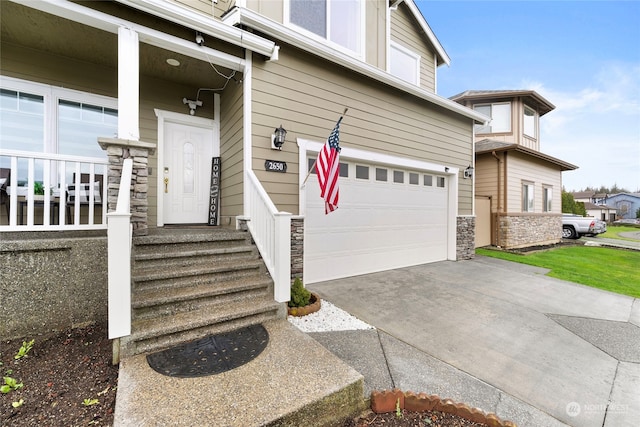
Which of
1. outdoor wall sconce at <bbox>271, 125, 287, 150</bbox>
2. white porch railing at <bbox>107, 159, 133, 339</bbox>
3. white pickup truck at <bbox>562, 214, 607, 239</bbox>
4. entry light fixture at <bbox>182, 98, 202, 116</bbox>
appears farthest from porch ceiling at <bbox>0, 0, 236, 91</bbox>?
white pickup truck at <bbox>562, 214, 607, 239</bbox>

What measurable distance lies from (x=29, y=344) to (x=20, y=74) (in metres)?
3.99

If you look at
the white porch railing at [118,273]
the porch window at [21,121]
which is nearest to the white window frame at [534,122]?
the white porch railing at [118,273]

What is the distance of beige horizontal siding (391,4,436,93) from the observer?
7.17 m

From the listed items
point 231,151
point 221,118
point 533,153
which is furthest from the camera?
point 533,153

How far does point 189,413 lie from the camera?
1.63m

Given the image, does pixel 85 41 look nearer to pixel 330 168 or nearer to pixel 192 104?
pixel 192 104

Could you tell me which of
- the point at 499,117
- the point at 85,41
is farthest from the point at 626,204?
the point at 85,41

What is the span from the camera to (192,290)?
2900 mm

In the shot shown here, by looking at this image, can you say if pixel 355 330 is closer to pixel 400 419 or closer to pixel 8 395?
pixel 400 419

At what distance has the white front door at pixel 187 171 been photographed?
194 inches

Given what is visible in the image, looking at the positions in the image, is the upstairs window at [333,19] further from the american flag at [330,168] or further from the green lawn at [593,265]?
the green lawn at [593,265]

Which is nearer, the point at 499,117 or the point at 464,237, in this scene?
the point at 464,237

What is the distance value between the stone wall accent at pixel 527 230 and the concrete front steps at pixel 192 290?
9.31 meters

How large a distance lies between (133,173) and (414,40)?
7903 mm
